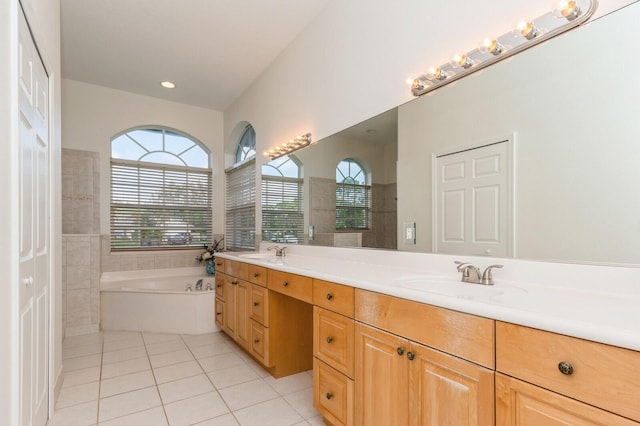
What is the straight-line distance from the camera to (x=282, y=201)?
3.33 m

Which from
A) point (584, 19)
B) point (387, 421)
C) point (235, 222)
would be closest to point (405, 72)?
point (584, 19)

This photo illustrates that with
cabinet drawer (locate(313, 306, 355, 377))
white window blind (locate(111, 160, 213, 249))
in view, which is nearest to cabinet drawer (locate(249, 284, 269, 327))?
cabinet drawer (locate(313, 306, 355, 377))

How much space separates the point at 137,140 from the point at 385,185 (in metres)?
3.73

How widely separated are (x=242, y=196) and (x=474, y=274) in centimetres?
336

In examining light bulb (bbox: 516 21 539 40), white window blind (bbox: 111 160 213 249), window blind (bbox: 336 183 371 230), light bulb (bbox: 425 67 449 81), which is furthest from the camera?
white window blind (bbox: 111 160 213 249)

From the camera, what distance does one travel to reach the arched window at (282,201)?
3.08 meters

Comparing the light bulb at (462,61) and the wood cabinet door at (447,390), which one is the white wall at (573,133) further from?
the wood cabinet door at (447,390)

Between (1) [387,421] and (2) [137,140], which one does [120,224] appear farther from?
(1) [387,421]

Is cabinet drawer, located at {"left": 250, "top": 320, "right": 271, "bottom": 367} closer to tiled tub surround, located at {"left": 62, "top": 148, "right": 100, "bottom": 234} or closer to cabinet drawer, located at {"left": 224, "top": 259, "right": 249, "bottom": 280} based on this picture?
cabinet drawer, located at {"left": 224, "top": 259, "right": 249, "bottom": 280}

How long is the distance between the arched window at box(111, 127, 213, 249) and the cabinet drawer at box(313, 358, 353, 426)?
343cm

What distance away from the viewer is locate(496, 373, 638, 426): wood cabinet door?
0.74m

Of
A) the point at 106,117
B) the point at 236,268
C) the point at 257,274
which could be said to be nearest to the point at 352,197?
the point at 257,274

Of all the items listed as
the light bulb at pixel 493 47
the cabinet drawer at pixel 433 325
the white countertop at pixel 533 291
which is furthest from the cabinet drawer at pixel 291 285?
the light bulb at pixel 493 47

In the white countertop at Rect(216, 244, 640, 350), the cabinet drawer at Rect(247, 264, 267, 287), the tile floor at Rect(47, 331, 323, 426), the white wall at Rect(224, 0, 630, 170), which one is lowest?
the tile floor at Rect(47, 331, 323, 426)
